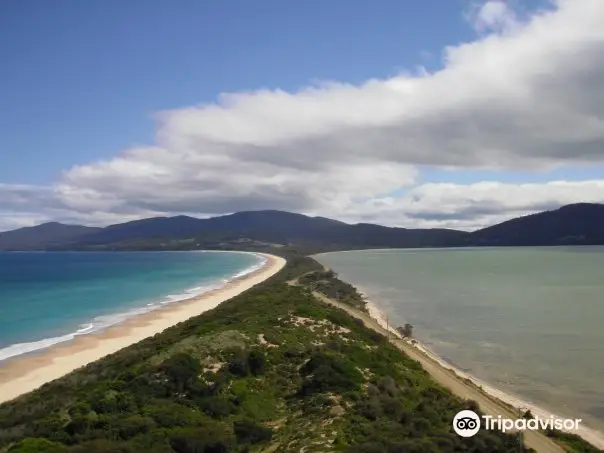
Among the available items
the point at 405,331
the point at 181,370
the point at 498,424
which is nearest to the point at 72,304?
the point at 405,331

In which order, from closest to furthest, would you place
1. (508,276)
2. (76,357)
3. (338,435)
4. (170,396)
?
1. (338,435)
2. (170,396)
3. (76,357)
4. (508,276)

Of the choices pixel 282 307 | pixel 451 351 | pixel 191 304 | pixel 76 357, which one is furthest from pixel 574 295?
pixel 76 357

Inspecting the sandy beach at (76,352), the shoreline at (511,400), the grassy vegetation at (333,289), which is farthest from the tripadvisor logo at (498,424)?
the grassy vegetation at (333,289)

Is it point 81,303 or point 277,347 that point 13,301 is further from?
point 277,347

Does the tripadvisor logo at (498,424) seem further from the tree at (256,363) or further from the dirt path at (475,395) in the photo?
the tree at (256,363)

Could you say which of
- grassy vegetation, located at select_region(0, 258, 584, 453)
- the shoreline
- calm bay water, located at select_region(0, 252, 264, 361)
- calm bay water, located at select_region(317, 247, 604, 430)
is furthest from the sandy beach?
calm bay water, located at select_region(317, 247, 604, 430)

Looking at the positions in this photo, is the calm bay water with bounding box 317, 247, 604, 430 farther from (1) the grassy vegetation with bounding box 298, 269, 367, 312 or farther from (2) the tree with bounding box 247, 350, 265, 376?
(2) the tree with bounding box 247, 350, 265, 376
